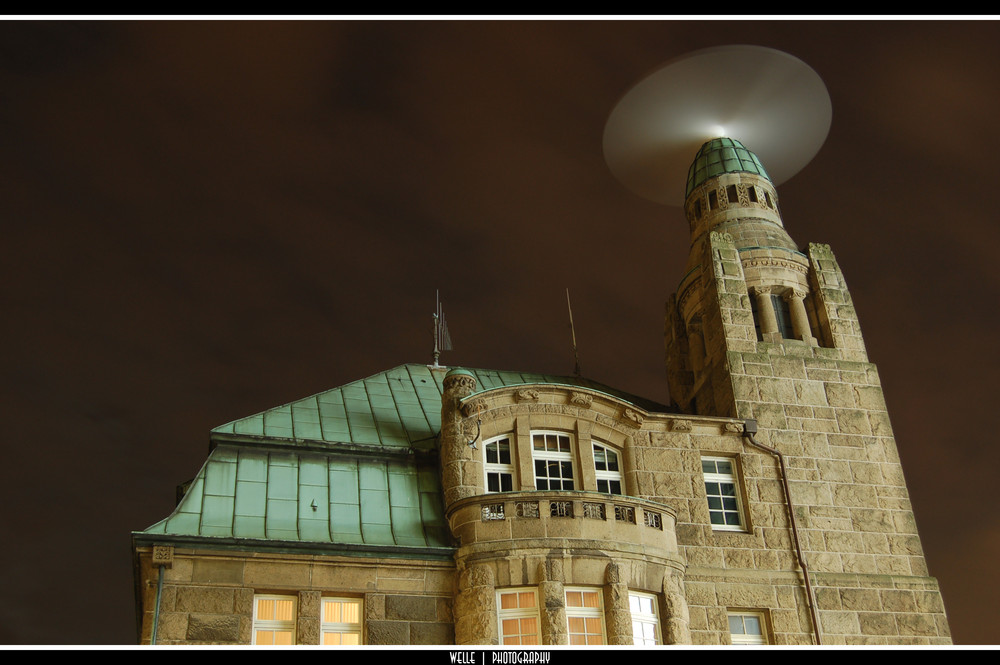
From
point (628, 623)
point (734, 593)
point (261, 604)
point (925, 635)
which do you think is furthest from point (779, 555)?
point (261, 604)

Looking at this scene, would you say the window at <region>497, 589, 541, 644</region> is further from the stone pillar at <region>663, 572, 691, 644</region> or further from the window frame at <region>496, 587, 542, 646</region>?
the stone pillar at <region>663, 572, 691, 644</region>

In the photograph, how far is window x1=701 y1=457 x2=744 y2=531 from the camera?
74.1 ft

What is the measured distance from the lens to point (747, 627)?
21125mm

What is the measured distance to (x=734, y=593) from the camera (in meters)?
21.2

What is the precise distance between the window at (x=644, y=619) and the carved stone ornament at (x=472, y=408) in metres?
5.40

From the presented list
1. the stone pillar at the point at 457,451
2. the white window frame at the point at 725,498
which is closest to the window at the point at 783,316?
the white window frame at the point at 725,498

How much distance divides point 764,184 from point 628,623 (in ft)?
57.3

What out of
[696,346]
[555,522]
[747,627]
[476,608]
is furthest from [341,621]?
[696,346]

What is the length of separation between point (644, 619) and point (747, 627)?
3061 millimetres

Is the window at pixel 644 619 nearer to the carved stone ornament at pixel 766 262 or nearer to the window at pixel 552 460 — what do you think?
the window at pixel 552 460

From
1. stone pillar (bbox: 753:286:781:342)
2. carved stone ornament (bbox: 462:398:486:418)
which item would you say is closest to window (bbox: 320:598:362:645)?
carved stone ornament (bbox: 462:398:486:418)

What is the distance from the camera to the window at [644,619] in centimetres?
1936

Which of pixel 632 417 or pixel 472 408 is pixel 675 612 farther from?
pixel 472 408
